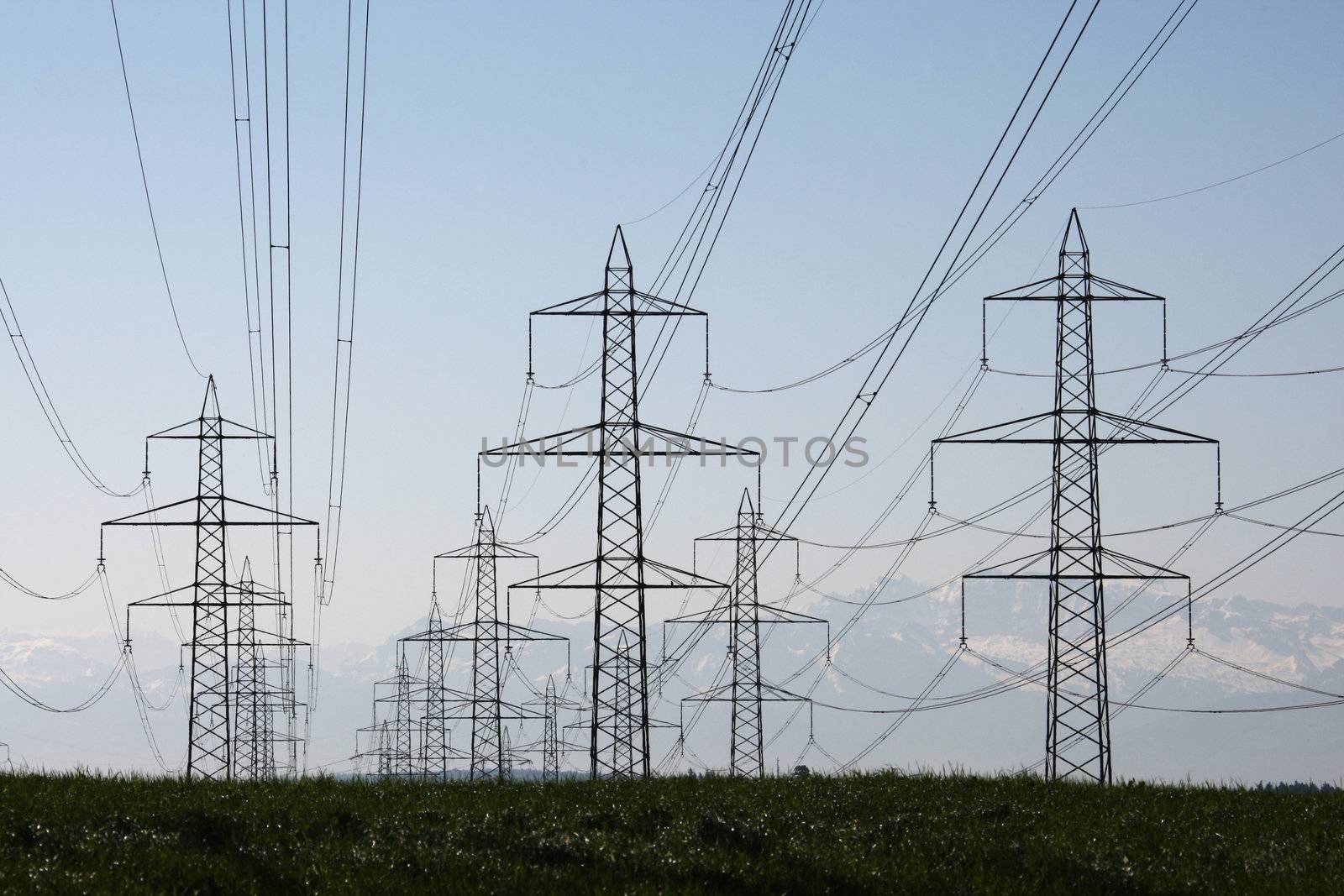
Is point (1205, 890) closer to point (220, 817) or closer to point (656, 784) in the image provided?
point (656, 784)

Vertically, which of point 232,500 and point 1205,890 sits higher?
point 232,500

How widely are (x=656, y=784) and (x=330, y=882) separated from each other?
25.9ft

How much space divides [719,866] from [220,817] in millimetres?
6507

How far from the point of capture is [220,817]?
2062 centimetres

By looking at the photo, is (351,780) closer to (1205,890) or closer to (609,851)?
(609,851)

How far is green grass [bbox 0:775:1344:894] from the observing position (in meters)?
18.4

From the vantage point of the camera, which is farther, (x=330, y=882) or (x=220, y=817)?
(x=220, y=817)

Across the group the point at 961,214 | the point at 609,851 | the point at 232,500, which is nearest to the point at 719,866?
the point at 609,851

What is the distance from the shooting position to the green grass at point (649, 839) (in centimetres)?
1838

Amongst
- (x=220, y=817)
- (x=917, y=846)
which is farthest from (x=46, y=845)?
(x=917, y=846)

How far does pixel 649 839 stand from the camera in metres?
20.6

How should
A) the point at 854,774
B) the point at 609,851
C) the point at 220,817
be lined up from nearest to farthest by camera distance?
the point at 609,851, the point at 220,817, the point at 854,774

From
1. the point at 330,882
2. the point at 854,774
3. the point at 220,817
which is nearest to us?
the point at 330,882

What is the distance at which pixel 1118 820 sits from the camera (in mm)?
22391
